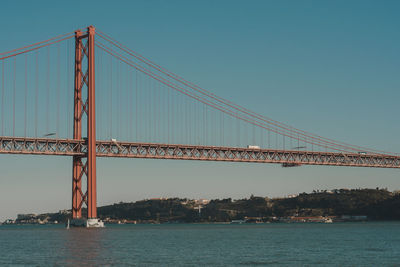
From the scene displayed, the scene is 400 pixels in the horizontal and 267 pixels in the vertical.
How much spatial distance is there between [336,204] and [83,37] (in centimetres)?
10622

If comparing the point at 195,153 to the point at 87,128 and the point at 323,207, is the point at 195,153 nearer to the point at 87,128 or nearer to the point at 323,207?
the point at 87,128

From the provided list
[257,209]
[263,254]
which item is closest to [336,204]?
[257,209]

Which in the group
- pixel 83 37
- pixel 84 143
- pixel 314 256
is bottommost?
pixel 314 256

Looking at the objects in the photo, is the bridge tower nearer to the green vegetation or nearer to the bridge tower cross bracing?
the bridge tower cross bracing

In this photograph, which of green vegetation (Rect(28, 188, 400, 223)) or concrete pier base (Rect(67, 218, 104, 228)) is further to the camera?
green vegetation (Rect(28, 188, 400, 223))

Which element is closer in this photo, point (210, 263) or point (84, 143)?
point (210, 263)

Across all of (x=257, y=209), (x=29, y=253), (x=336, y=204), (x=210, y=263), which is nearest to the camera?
(x=210, y=263)

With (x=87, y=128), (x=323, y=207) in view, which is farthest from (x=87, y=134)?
(x=323, y=207)

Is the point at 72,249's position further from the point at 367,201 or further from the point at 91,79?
the point at 367,201

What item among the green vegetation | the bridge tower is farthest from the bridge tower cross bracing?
the green vegetation

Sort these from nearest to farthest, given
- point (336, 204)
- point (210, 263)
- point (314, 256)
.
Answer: point (210, 263)
point (314, 256)
point (336, 204)

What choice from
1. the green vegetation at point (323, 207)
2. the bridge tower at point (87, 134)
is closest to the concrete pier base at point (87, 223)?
the bridge tower at point (87, 134)

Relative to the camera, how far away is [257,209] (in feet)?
629

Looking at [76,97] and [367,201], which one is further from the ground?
[76,97]
